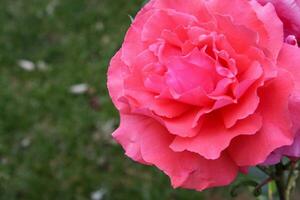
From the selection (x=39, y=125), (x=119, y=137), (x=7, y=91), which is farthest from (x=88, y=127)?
(x=119, y=137)

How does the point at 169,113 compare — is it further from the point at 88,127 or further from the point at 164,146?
the point at 88,127

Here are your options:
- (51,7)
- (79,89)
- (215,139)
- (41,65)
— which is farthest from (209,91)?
(51,7)

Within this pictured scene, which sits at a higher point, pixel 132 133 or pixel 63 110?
pixel 132 133

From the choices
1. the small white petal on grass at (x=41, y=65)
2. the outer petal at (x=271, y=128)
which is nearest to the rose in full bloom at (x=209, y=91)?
the outer petal at (x=271, y=128)

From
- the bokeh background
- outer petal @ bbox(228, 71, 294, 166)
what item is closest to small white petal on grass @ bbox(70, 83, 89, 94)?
the bokeh background

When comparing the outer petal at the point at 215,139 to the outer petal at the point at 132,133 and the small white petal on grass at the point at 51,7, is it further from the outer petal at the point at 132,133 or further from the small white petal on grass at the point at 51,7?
the small white petal on grass at the point at 51,7

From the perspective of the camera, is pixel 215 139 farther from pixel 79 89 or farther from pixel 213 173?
pixel 79 89
